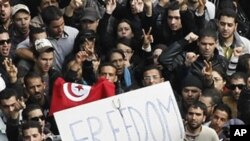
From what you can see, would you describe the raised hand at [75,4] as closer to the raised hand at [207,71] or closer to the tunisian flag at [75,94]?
the raised hand at [207,71]

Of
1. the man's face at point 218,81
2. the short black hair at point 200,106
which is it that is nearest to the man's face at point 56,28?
the man's face at point 218,81

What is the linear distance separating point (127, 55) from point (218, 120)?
61.9 inches

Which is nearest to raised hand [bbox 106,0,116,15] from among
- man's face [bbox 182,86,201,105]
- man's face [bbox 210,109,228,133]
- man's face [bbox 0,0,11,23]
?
man's face [bbox 0,0,11,23]

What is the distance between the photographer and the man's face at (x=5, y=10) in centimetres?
1286

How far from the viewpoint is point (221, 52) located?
43.2ft

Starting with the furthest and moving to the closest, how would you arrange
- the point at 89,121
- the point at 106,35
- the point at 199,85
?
the point at 106,35 → the point at 199,85 → the point at 89,121

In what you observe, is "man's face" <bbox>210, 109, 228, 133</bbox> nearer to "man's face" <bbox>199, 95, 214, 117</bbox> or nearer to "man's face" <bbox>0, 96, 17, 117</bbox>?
"man's face" <bbox>199, 95, 214, 117</bbox>

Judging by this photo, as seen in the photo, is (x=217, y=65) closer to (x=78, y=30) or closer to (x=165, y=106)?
(x=78, y=30)

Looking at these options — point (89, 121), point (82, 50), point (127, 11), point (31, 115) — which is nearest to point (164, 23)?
point (127, 11)

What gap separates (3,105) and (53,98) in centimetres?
68

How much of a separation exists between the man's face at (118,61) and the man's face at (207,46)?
897mm

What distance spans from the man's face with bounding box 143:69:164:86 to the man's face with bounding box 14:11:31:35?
5.26ft

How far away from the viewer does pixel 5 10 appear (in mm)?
12867

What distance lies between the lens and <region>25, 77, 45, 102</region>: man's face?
11.7m
